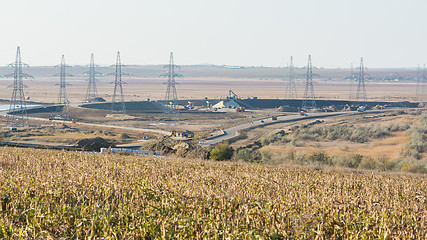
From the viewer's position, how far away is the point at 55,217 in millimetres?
9781

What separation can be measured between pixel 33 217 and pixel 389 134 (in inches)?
2517

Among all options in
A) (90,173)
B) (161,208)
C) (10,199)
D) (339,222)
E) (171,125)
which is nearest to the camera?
(339,222)

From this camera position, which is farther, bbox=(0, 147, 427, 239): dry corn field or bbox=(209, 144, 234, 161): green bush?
bbox=(209, 144, 234, 161): green bush

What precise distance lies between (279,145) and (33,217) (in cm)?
4973

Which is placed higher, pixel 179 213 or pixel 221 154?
pixel 179 213

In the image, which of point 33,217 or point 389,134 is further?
point 389,134

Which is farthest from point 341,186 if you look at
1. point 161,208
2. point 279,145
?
point 279,145

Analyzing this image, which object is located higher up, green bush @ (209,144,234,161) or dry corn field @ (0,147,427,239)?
dry corn field @ (0,147,427,239)

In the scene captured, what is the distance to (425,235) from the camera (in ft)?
30.4

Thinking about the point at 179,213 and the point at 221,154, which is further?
the point at 221,154

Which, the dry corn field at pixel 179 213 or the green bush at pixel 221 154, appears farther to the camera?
the green bush at pixel 221 154

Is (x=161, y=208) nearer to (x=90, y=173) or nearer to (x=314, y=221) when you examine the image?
(x=314, y=221)

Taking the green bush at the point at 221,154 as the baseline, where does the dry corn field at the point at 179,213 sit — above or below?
above

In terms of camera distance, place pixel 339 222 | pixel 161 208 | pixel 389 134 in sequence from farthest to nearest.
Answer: pixel 389 134 < pixel 161 208 < pixel 339 222
